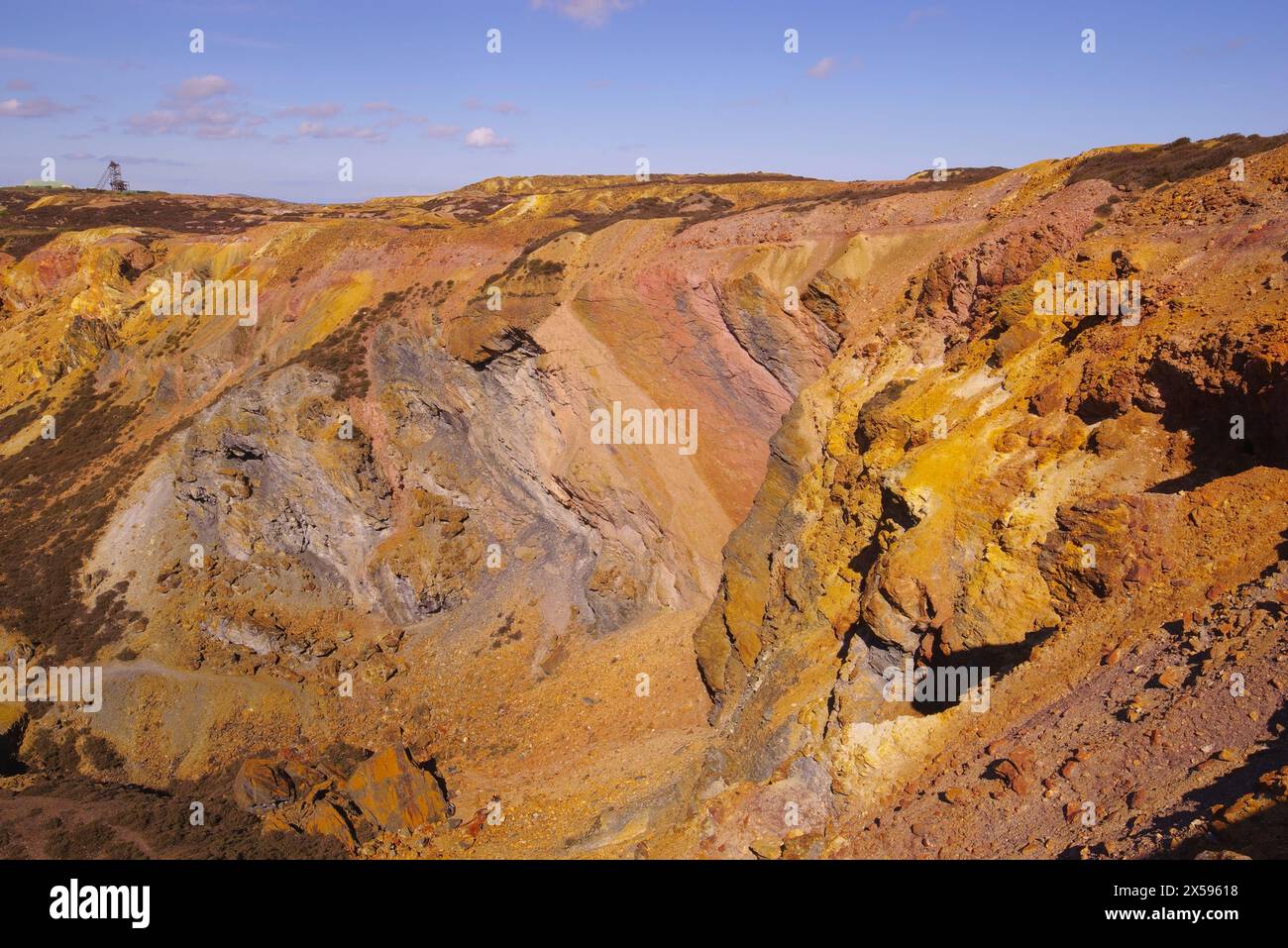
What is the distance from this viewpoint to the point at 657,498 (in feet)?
80.1

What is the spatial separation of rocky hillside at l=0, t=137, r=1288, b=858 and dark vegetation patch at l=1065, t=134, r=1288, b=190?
0.83 feet

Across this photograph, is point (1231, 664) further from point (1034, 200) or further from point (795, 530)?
point (1034, 200)

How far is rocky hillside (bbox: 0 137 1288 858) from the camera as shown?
34.7ft

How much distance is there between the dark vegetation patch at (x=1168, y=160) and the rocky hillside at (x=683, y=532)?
0.25m

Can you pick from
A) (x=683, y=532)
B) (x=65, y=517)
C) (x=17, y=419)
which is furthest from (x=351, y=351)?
(x=17, y=419)

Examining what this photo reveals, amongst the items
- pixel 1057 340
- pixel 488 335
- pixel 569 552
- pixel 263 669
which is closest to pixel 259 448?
pixel 263 669

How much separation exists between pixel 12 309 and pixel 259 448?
30393 millimetres

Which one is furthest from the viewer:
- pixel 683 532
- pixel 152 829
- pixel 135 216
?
pixel 135 216

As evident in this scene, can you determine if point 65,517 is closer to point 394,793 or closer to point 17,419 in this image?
point 17,419

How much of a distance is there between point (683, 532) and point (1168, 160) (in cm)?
1613

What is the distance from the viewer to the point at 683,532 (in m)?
24.1

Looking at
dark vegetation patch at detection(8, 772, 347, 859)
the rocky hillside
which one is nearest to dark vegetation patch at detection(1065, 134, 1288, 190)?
the rocky hillside

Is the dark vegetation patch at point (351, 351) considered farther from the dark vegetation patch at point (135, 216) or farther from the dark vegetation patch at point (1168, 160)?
the dark vegetation patch at point (135, 216)

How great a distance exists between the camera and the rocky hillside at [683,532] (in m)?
10.6
